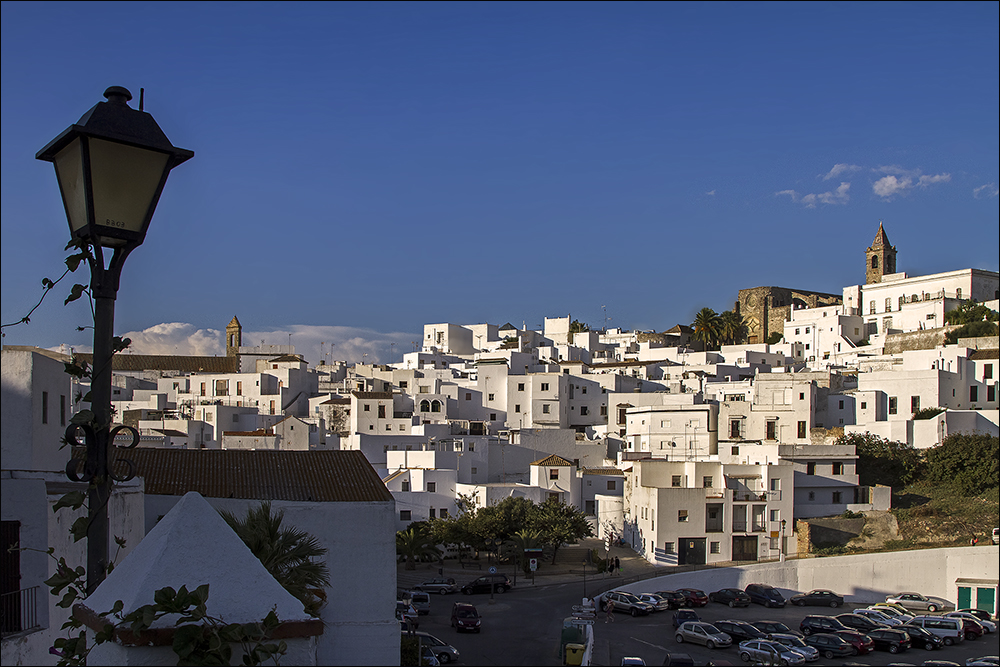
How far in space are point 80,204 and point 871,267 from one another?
326 feet

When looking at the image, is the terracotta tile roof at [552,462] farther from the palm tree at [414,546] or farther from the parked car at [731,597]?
the parked car at [731,597]

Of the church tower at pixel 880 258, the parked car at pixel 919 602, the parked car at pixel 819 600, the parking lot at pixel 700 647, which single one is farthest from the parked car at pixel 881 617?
the church tower at pixel 880 258

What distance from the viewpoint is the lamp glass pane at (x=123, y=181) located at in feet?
11.7

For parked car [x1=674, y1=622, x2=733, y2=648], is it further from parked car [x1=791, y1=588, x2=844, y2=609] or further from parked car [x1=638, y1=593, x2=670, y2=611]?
parked car [x1=791, y1=588, x2=844, y2=609]

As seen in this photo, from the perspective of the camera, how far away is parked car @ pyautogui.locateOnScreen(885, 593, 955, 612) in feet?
123

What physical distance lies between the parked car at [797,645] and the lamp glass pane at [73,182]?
28695 millimetres

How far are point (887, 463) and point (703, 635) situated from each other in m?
23.7

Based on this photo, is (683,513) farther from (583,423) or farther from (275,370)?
(275,370)

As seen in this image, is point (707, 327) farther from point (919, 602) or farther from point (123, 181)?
point (123, 181)

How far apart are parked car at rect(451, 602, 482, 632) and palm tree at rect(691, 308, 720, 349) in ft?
192

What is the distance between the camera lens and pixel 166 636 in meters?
2.86

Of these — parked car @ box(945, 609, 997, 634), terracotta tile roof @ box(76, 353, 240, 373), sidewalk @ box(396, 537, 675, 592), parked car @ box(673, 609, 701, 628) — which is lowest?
parked car @ box(945, 609, 997, 634)

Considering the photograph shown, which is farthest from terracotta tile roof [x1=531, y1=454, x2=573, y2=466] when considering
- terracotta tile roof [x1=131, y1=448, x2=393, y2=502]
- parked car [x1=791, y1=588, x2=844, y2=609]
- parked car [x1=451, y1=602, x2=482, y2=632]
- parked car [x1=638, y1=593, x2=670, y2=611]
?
terracotta tile roof [x1=131, y1=448, x2=393, y2=502]

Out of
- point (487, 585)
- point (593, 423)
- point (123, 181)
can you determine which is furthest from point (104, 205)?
point (593, 423)
